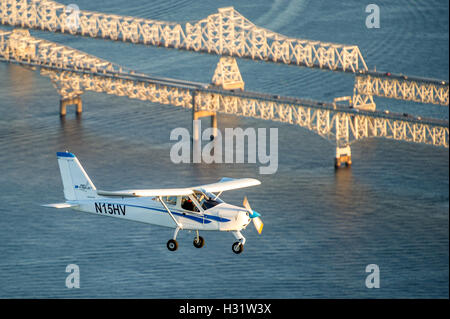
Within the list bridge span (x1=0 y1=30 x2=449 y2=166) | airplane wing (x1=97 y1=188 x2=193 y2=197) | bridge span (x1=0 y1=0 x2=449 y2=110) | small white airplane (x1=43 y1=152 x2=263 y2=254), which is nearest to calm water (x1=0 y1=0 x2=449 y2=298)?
→ bridge span (x1=0 y1=30 x2=449 y2=166)

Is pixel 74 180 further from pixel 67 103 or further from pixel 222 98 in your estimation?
pixel 67 103

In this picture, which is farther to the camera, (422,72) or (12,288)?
(422,72)

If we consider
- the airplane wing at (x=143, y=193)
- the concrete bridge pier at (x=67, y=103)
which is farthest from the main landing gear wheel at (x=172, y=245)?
the concrete bridge pier at (x=67, y=103)

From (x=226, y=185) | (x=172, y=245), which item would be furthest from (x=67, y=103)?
(x=172, y=245)
